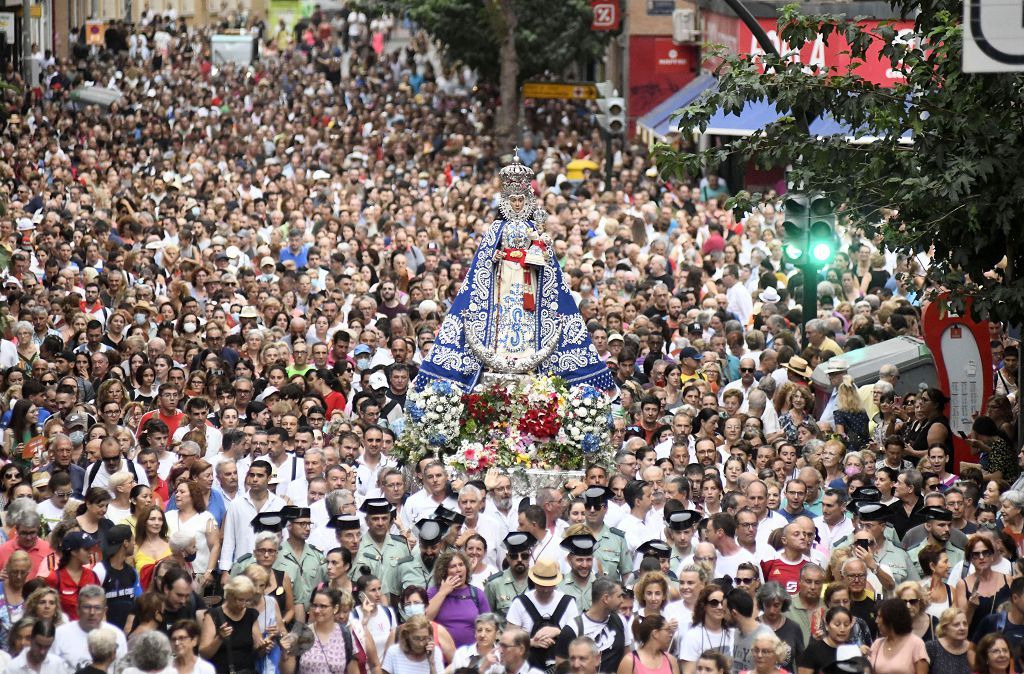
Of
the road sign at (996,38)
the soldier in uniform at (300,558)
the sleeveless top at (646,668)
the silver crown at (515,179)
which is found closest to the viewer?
the sleeveless top at (646,668)

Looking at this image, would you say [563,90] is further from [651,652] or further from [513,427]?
[651,652]

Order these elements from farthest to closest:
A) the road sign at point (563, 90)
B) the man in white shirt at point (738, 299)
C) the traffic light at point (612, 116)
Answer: the road sign at point (563, 90) → the traffic light at point (612, 116) → the man in white shirt at point (738, 299)

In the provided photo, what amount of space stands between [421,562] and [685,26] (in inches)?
1345

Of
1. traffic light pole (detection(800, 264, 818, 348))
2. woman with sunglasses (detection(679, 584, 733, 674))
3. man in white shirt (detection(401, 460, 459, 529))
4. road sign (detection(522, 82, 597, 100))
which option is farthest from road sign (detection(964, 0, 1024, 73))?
road sign (detection(522, 82, 597, 100))

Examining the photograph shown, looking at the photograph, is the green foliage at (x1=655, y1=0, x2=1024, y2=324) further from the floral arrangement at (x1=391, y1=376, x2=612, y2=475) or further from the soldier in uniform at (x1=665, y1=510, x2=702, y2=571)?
the soldier in uniform at (x1=665, y1=510, x2=702, y2=571)

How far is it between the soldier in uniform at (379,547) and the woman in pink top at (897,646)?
299 cm


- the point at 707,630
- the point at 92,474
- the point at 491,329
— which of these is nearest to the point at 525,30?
the point at 491,329

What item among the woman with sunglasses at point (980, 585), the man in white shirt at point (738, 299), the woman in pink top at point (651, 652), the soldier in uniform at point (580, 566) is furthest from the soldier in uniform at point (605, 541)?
the man in white shirt at point (738, 299)

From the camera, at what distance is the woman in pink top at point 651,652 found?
36.3 ft

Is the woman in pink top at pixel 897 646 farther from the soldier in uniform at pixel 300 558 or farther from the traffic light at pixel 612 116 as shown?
the traffic light at pixel 612 116

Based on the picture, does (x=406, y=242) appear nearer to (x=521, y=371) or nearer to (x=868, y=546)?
(x=521, y=371)

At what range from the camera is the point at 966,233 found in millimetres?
15586

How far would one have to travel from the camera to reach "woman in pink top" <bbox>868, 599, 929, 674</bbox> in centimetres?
1122

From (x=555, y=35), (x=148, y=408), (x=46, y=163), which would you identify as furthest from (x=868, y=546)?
(x=555, y=35)
